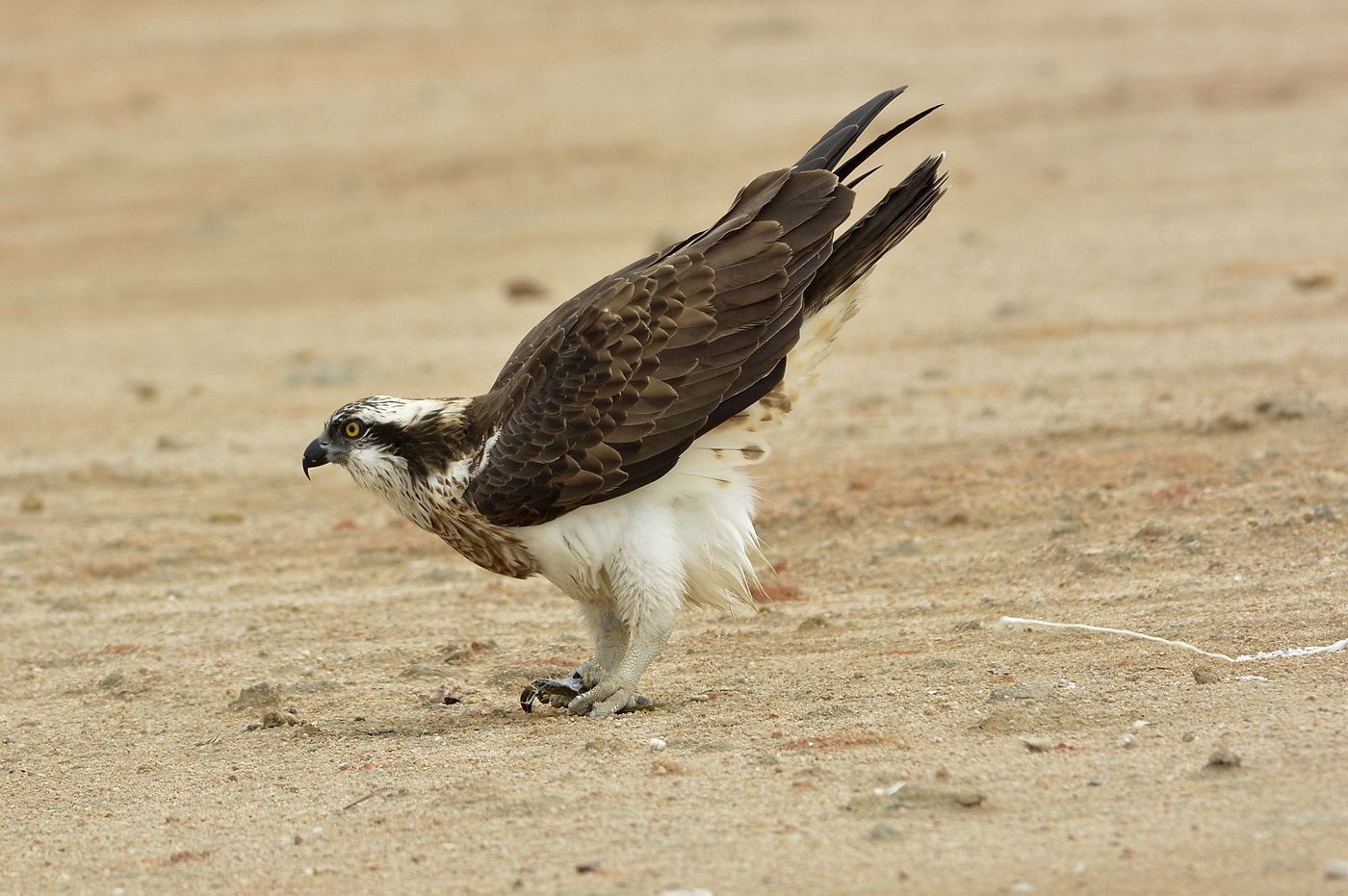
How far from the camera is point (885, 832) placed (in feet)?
13.1

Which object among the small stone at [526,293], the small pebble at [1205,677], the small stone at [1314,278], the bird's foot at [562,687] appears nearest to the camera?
the small pebble at [1205,677]

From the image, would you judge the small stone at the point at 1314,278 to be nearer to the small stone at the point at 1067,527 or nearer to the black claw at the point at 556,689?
the small stone at the point at 1067,527

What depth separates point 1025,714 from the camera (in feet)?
15.6

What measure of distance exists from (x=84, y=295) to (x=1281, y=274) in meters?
11.0

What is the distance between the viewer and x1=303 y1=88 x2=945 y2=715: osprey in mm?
5367

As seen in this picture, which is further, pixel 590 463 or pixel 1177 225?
pixel 1177 225

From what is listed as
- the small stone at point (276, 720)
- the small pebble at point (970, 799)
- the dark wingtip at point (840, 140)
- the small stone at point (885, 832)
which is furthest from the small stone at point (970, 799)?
the dark wingtip at point (840, 140)

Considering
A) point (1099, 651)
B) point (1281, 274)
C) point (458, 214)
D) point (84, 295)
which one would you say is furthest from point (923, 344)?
point (84, 295)

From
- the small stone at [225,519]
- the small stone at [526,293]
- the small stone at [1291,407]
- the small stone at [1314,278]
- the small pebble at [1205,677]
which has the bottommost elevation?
the small pebble at [1205,677]

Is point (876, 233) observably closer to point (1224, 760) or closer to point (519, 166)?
point (1224, 760)

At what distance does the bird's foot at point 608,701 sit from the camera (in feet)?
17.7

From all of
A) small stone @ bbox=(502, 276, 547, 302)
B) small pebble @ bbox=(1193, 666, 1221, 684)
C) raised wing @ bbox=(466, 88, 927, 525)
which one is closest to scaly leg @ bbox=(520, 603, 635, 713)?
raised wing @ bbox=(466, 88, 927, 525)

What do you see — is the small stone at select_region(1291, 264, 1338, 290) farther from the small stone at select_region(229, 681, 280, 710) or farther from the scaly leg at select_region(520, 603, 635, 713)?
the small stone at select_region(229, 681, 280, 710)

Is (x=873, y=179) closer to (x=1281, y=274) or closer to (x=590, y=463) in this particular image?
(x=1281, y=274)
